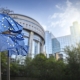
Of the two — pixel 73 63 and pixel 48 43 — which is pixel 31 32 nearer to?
pixel 48 43

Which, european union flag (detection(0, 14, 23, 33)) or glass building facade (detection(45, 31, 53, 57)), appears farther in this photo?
glass building facade (detection(45, 31, 53, 57))

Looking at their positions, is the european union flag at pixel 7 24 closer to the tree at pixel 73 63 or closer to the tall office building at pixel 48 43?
the tree at pixel 73 63

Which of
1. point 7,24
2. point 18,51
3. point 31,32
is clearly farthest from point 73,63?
point 31,32

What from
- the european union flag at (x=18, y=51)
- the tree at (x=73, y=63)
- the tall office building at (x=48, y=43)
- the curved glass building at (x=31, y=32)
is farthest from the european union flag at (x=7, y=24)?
the tall office building at (x=48, y=43)

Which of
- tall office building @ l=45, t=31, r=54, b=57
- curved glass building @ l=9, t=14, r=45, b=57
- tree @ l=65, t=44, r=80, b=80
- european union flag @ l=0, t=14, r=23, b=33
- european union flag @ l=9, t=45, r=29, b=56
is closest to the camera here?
european union flag @ l=0, t=14, r=23, b=33

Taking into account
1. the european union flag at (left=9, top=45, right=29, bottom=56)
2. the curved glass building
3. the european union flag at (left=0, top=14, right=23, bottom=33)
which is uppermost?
the curved glass building

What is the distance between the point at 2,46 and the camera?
28.2ft

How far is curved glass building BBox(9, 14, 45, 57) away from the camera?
35938 mm

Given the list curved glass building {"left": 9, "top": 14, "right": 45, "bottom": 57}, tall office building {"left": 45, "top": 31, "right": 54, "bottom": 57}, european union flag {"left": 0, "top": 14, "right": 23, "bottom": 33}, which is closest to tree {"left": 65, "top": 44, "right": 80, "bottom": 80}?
european union flag {"left": 0, "top": 14, "right": 23, "bottom": 33}

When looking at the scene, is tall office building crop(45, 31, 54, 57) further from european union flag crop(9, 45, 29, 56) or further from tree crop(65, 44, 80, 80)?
european union flag crop(9, 45, 29, 56)

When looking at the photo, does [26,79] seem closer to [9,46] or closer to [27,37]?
[9,46]

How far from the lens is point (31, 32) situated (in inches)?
1469

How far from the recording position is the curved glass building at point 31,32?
3594 centimetres

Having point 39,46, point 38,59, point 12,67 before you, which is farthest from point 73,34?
point 12,67
